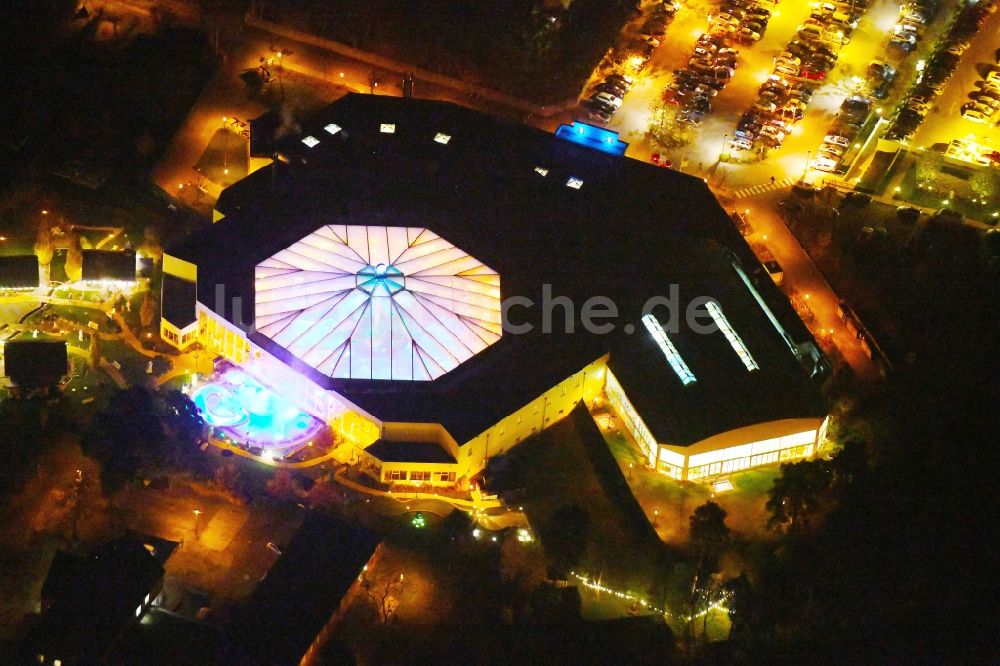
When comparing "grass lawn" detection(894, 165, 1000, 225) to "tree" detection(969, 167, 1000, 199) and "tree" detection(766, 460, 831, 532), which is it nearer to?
"tree" detection(969, 167, 1000, 199)

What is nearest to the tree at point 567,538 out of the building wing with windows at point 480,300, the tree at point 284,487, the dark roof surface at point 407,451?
the building wing with windows at point 480,300

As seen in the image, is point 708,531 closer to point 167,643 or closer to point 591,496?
point 591,496

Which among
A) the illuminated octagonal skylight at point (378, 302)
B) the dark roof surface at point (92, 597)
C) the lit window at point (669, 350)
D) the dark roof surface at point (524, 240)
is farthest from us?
the lit window at point (669, 350)

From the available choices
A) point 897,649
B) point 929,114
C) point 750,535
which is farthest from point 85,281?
point 929,114

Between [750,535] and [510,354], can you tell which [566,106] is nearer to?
[510,354]

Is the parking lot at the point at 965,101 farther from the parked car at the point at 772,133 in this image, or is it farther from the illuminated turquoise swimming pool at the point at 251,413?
the illuminated turquoise swimming pool at the point at 251,413

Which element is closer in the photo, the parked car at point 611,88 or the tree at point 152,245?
the tree at point 152,245
